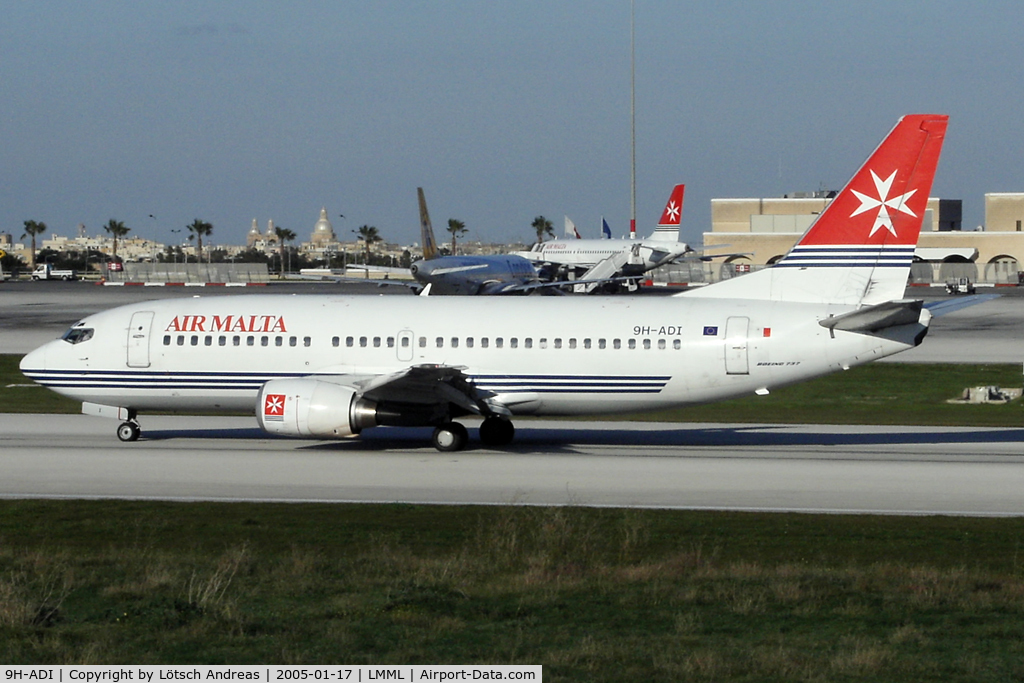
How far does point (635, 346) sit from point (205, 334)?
420 inches

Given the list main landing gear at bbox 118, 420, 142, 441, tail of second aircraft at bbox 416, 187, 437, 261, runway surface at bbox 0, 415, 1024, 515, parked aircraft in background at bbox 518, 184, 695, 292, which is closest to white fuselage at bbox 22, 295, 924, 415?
main landing gear at bbox 118, 420, 142, 441

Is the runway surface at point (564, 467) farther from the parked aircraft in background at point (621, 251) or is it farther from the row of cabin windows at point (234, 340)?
the parked aircraft in background at point (621, 251)

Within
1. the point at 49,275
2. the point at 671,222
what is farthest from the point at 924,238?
the point at 49,275

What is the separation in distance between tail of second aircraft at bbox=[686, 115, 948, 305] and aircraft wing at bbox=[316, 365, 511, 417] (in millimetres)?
7571

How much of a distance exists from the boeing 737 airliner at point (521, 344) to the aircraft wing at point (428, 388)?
49mm

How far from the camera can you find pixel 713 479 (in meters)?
25.6

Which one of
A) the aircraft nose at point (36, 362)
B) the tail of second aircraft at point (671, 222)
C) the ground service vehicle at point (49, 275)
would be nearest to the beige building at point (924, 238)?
the tail of second aircraft at point (671, 222)

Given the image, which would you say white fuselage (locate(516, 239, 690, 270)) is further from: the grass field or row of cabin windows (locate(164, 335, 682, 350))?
the grass field

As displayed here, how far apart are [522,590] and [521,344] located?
14.7 m

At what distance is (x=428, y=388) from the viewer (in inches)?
1115

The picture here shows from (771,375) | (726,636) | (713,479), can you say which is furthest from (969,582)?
(771,375)

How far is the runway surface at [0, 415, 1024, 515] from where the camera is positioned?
2345 cm

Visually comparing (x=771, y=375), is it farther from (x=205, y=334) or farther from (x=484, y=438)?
(x=205, y=334)

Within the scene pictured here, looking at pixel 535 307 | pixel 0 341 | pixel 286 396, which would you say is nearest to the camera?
pixel 286 396
